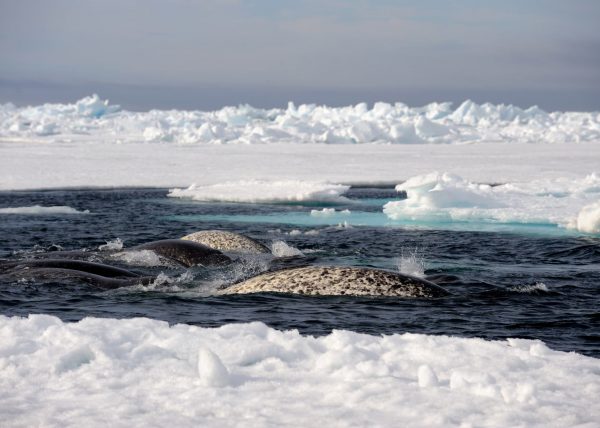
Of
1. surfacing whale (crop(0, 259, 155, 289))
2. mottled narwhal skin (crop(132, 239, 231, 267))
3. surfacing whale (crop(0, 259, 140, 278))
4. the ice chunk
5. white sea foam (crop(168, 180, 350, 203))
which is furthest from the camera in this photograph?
white sea foam (crop(168, 180, 350, 203))

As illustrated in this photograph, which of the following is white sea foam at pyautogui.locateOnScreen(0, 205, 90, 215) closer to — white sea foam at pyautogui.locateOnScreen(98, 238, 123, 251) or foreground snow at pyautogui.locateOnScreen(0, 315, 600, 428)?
white sea foam at pyautogui.locateOnScreen(98, 238, 123, 251)

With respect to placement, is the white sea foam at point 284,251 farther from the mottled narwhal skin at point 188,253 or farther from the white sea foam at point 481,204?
the white sea foam at point 481,204

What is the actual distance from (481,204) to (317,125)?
52286mm

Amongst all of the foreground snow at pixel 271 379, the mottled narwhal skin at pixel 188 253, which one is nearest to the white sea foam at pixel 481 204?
the mottled narwhal skin at pixel 188 253

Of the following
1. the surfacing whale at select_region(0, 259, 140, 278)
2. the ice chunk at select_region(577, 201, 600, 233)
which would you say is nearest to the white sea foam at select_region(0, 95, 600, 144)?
the ice chunk at select_region(577, 201, 600, 233)

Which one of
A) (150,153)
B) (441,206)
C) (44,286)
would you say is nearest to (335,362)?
(44,286)

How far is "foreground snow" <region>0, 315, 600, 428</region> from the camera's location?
488cm

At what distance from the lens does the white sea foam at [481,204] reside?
18.6 m

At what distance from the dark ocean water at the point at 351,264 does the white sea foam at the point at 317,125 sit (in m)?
43.7

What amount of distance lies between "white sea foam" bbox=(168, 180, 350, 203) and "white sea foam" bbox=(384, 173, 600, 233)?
9.71 ft

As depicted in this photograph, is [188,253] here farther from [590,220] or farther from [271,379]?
[590,220]

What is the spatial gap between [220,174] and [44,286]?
22859mm

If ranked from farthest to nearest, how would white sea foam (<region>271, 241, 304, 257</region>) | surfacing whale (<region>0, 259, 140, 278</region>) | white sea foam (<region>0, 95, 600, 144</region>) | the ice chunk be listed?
white sea foam (<region>0, 95, 600, 144</region>)
the ice chunk
white sea foam (<region>271, 241, 304, 257</region>)
surfacing whale (<region>0, 259, 140, 278</region>)

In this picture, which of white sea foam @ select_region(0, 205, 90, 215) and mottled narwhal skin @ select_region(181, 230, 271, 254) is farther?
white sea foam @ select_region(0, 205, 90, 215)
